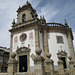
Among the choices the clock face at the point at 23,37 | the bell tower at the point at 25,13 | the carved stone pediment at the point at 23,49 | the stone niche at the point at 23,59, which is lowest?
the stone niche at the point at 23,59

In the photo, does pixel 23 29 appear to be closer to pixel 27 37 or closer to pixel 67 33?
pixel 27 37

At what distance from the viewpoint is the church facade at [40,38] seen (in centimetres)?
1675

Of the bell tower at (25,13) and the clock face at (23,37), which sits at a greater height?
the bell tower at (25,13)

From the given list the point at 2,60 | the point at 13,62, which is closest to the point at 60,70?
the point at 13,62

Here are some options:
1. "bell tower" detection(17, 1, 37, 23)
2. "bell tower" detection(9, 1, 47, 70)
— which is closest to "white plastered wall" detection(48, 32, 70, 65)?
"bell tower" detection(9, 1, 47, 70)

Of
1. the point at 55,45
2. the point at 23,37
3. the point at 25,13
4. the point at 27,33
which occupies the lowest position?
the point at 55,45

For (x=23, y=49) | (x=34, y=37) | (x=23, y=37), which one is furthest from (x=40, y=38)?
(x=23, y=49)

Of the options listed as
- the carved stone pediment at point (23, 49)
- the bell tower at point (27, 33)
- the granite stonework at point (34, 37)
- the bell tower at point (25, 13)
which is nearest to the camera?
the granite stonework at point (34, 37)

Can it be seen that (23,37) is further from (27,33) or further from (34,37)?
(34,37)

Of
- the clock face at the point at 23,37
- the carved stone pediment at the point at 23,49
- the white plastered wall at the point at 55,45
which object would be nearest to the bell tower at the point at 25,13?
the clock face at the point at 23,37

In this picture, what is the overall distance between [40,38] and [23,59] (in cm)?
474

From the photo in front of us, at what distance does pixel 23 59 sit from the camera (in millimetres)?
17062

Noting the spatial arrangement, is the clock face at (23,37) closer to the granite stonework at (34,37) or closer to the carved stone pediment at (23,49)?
the granite stonework at (34,37)

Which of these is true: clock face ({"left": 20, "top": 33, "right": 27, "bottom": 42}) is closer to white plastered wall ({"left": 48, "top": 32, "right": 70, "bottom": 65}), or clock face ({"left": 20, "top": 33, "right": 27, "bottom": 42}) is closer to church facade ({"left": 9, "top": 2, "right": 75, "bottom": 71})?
church facade ({"left": 9, "top": 2, "right": 75, "bottom": 71})
